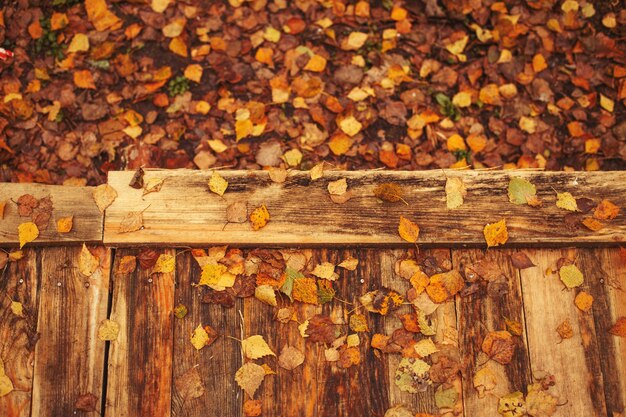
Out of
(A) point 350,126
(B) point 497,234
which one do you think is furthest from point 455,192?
(A) point 350,126

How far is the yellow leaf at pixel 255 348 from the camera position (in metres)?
2.02

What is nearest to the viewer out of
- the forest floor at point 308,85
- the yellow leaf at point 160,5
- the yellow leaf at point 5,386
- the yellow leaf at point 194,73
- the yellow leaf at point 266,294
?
the yellow leaf at point 5,386

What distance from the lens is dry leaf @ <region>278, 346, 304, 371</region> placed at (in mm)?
2016

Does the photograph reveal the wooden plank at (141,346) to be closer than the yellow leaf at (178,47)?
Yes

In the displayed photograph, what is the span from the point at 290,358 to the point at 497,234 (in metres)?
0.97

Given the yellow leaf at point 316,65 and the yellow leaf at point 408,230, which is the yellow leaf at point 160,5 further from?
the yellow leaf at point 408,230

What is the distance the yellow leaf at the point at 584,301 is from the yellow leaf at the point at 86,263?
197 centimetres

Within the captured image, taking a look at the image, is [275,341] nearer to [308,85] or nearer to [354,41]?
[308,85]

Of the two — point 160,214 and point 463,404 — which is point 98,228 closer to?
point 160,214

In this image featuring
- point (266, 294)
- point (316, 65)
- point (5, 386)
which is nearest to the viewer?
point (5, 386)

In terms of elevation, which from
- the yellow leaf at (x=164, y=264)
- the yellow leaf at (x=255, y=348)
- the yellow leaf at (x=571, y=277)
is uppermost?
the yellow leaf at (x=164, y=264)

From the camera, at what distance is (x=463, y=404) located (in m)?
1.99

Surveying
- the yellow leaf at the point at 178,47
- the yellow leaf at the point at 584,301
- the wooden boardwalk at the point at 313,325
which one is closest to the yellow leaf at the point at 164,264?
the wooden boardwalk at the point at 313,325

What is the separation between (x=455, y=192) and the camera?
212 centimetres
